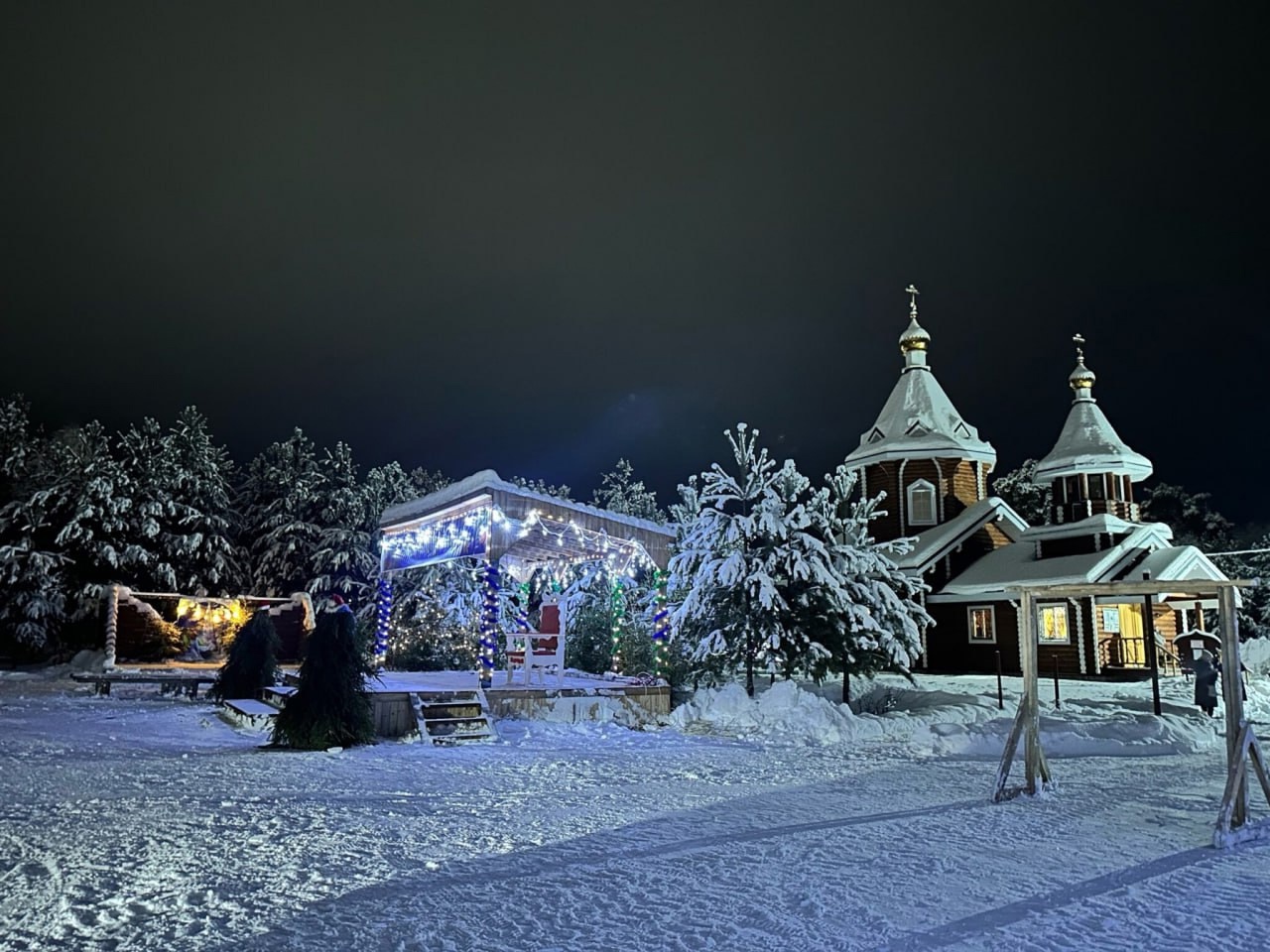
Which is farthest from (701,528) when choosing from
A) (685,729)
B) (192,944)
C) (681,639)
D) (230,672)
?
(192,944)

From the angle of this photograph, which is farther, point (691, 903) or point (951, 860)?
point (951, 860)

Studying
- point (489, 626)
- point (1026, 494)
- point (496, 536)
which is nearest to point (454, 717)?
point (489, 626)

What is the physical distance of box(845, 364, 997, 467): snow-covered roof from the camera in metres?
32.1

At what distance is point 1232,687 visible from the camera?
7.13 meters

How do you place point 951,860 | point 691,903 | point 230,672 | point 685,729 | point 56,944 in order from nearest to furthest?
point 56,944, point 691,903, point 951,860, point 685,729, point 230,672

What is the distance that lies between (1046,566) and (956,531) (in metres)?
3.28

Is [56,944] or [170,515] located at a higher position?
[170,515]

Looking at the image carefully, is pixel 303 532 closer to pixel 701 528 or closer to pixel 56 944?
pixel 701 528

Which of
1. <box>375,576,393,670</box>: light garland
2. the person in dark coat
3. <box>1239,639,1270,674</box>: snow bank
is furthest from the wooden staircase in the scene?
<box>1239,639,1270,674</box>: snow bank

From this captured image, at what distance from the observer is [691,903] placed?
4895mm

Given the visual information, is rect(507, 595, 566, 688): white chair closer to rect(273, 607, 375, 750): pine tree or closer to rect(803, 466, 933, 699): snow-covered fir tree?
rect(273, 607, 375, 750): pine tree

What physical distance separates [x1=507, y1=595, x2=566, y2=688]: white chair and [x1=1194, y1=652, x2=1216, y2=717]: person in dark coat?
10946 mm

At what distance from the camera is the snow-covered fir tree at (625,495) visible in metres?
57.0

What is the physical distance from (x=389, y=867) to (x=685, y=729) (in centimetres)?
838
